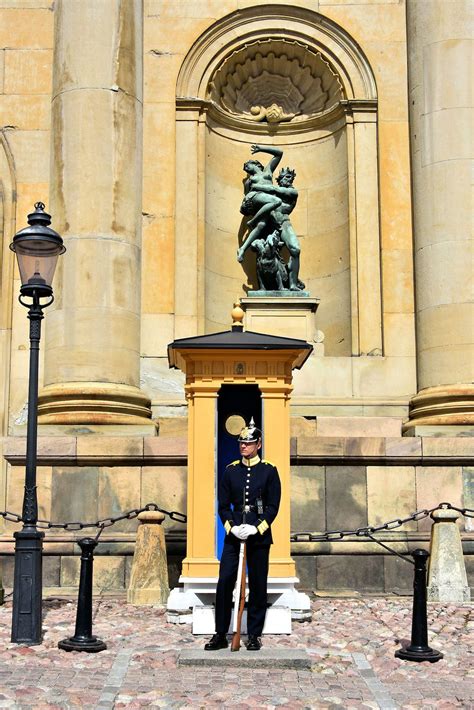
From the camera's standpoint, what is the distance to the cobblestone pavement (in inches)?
295

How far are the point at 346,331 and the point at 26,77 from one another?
24.0 feet

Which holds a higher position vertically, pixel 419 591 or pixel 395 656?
pixel 419 591

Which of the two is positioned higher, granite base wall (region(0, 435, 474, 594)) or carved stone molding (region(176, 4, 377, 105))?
carved stone molding (region(176, 4, 377, 105))

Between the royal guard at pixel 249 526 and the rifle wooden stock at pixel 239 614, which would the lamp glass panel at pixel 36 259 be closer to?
the royal guard at pixel 249 526

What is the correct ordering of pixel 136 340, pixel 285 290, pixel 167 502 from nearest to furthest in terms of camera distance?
pixel 167 502 < pixel 136 340 < pixel 285 290

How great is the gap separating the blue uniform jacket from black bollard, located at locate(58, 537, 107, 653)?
4.39 feet

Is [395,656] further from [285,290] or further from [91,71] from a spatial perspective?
[91,71]

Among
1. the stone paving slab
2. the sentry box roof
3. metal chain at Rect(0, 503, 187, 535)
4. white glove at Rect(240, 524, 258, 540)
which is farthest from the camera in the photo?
metal chain at Rect(0, 503, 187, 535)

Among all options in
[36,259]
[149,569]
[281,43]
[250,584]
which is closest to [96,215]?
[281,43]

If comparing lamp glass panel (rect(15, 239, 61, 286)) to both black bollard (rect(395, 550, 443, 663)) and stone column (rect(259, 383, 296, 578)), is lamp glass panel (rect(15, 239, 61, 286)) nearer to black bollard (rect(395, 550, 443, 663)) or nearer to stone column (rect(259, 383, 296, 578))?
stone column (rect(259, 383, 296, 578))

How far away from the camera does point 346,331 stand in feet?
59.4

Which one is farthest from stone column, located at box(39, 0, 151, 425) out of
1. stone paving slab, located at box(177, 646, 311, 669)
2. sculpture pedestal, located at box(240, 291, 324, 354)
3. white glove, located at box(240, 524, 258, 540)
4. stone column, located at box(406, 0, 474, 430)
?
stone paving slab, located at box(177, 646, 311, 669)

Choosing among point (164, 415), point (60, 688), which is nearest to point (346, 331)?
point (164, 415)

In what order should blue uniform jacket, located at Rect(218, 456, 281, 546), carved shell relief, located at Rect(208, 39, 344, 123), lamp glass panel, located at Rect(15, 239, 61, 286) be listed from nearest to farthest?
blue uniform jacket, located at Rect(218, 456, 281, 546) < lamp glass panel, located at Rect(15, 239, 61, 286) < carved shell relief, located at Rect(208, 39, 344, 123)
